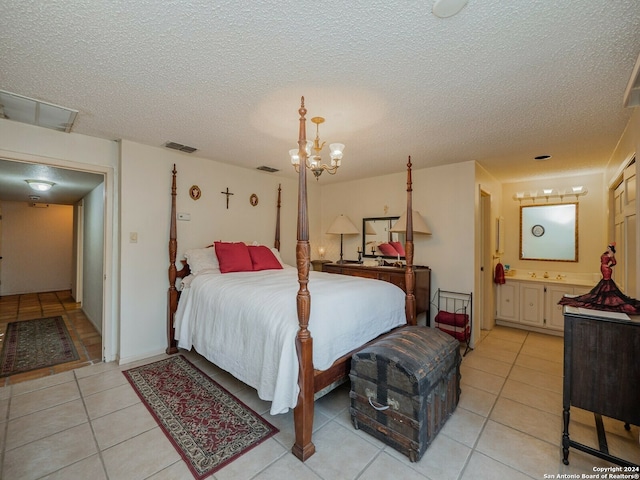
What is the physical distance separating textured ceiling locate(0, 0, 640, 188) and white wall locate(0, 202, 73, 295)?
21.2 feet

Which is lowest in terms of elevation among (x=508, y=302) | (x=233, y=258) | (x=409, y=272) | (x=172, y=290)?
(x=508, y=302)

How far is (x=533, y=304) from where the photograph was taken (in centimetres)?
429

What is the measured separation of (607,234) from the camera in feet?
12.3

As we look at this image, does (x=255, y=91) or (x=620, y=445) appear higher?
(x=255, y=91)

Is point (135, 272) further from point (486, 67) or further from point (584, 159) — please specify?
point (584, 159)

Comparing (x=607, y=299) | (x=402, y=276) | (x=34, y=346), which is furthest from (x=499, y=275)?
(x=34, y=346)

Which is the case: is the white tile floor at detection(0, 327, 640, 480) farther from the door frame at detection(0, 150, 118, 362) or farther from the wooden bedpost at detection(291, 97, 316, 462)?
the door frame at detection(0, 150, 118, 362)

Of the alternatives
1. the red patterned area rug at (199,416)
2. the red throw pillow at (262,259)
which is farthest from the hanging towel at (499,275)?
the red patterned area rug at (199,416)

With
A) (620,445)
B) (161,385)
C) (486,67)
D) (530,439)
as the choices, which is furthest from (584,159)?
(161,385)

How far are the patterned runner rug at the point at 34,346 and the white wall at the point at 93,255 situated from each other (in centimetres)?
44

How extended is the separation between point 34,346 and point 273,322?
12.1 ft

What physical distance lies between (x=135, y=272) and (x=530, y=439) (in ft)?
13.0

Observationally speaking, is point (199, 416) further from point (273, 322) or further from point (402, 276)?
point (402, 276)

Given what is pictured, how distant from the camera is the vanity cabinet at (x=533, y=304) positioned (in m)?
4.08
